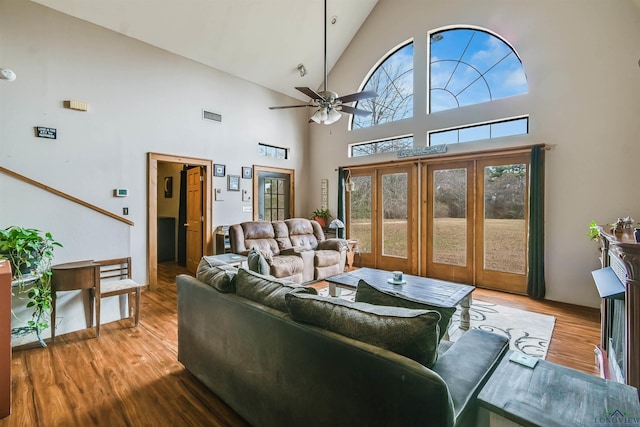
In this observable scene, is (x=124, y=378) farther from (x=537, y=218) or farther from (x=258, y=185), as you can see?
(x=537, y=218)

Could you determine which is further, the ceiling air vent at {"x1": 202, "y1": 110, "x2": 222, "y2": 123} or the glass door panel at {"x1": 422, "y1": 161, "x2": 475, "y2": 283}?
the ceiling air vent at {"x1": 202, "y1": 110, "x2": 222, "y2": 123}

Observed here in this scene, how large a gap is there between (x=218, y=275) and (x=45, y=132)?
3534 mm

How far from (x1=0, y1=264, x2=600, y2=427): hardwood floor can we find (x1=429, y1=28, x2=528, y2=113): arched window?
11.2 feet

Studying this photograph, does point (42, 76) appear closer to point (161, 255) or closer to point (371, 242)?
point (161, 255)

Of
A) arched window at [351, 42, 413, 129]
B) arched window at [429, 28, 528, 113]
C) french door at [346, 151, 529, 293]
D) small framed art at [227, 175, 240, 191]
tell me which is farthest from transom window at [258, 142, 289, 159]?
arched window at [429, 28, 528, 113]

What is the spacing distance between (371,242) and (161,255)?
4.67 m

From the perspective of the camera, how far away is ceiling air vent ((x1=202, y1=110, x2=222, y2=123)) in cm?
517

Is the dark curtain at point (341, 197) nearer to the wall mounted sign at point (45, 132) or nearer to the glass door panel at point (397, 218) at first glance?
the glass door panel at point (397, 218)

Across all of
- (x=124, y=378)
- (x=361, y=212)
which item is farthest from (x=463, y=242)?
(x=124, y=378)

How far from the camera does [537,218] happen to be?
4062 millimetres

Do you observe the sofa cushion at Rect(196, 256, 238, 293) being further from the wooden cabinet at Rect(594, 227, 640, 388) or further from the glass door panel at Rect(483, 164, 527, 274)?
the glass door panel at Rect(483, 164, 527, 274)

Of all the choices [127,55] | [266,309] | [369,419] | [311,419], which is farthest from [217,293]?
[127,55]

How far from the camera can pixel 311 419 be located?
4.23 feet

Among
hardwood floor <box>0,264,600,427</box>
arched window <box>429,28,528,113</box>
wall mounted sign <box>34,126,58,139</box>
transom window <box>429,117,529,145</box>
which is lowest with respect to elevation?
hardwood floor <box>0,264,600,427</box>
